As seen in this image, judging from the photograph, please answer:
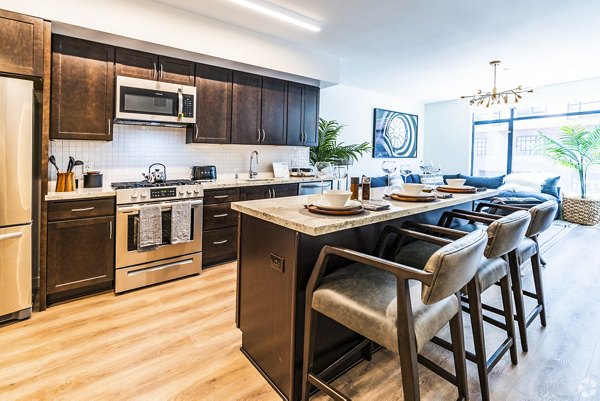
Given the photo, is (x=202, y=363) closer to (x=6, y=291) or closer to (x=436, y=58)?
(x=6, y=291)

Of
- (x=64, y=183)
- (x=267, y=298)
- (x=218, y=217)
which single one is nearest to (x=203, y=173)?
(x=218, y=217)

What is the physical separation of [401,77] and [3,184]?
18.3ft

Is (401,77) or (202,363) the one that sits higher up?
(401,77)

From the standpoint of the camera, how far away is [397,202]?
6.93ft

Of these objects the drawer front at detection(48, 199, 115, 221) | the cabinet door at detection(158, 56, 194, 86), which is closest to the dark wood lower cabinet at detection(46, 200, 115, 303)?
the drawer front at detection(48, 199, 115, 221)

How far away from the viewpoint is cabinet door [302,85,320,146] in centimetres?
465

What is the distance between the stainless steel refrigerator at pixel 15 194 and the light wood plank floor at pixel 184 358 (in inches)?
9.6

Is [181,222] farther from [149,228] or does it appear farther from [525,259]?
[525,259]

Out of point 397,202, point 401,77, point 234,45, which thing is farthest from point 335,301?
point 401,77

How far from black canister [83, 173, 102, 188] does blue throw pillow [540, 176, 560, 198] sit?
7.25m

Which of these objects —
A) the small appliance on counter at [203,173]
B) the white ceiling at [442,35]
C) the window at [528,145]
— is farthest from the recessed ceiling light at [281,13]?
the window at [528,145]

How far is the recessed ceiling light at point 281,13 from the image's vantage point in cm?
307

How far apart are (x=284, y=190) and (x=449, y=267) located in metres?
3.12

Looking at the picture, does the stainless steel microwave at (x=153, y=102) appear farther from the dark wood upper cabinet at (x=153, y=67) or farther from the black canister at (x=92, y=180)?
the black canister at (x=92, y=180)
